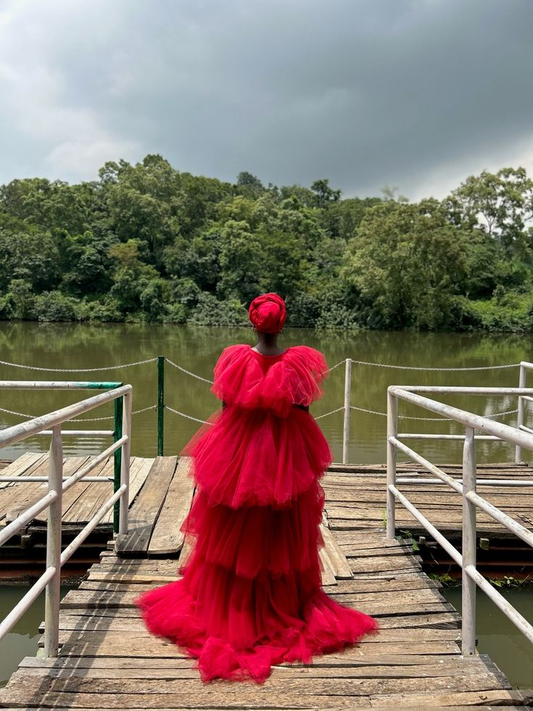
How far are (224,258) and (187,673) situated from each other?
113ft

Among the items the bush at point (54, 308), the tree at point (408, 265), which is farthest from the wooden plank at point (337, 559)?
the bush at point (54, 308)

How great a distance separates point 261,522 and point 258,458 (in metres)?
0.26

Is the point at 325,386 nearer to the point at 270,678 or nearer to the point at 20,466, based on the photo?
the point at 20,466

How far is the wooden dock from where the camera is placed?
1732 millimetres

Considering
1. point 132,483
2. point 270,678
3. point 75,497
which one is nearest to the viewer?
point 270,678

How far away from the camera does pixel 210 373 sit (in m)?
13.7

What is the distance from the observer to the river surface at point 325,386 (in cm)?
327

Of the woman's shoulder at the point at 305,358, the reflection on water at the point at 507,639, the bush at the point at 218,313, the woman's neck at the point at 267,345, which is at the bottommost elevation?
the reflection on water at the point at 507,639

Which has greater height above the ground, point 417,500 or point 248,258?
point 248,258

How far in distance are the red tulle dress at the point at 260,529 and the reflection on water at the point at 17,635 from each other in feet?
3.96

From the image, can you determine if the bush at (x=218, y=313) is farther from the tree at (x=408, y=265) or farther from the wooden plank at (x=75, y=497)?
the wooden plank at (x=75, y=497)

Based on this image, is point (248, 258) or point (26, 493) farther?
point (248, 258)

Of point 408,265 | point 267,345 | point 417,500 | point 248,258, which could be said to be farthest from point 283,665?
point 248,258

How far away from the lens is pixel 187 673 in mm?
1862
